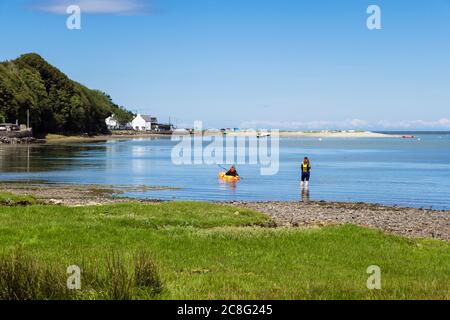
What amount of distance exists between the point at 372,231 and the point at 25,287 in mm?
15556

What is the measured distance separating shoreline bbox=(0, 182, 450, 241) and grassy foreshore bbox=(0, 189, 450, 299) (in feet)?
14.9

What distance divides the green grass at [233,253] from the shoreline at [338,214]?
17.4 feet

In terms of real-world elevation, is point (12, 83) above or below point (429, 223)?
above

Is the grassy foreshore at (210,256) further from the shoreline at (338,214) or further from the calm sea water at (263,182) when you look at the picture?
the calm sea water at (263,182)

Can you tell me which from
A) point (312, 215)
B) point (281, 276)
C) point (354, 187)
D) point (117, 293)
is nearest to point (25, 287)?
point (117, 293)

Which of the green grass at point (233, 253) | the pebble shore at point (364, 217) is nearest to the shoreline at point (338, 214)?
the pebble shore at point (364, 217)

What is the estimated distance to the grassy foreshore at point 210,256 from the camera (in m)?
12.3

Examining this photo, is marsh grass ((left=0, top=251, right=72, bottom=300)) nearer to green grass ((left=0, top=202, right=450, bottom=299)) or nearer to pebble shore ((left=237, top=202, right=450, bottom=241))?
green grass ((left=0, top=202, right=450, bottom=299))

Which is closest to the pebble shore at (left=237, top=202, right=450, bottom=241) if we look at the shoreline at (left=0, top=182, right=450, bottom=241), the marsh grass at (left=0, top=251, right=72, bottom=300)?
the shoreline at (left=0, top=182, right=450, bottom=241)

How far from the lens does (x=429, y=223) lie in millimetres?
34062

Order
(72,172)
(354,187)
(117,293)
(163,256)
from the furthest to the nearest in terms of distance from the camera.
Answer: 1. (72,172)
2. (354,187)
3. (163,256)
4. (117,293)

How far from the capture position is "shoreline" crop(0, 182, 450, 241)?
31.0 metres

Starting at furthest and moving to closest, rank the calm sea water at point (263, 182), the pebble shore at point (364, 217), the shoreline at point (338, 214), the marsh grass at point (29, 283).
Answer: the calm sea water at point (263, 182)
the shoreline at point (338, 214)
the pebble shore at point (364, 217)
the marsh grass at point (29, 283)
